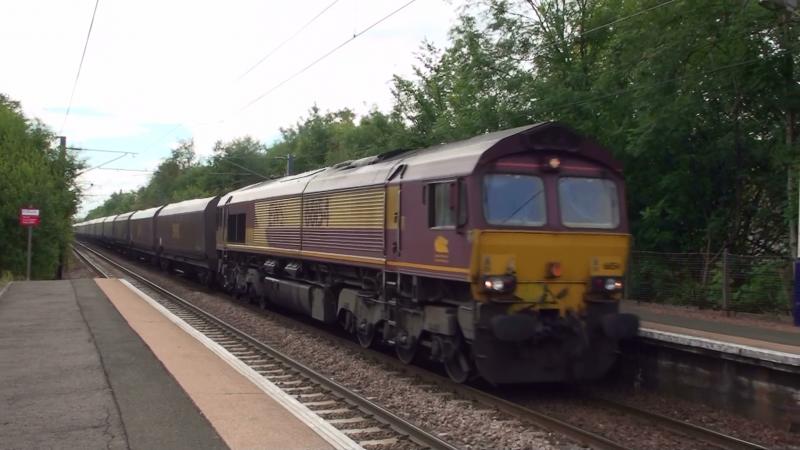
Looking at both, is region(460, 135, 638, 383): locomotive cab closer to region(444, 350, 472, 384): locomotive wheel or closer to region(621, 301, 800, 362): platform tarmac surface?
region(444, 350, 472, 384): locomotive wheel

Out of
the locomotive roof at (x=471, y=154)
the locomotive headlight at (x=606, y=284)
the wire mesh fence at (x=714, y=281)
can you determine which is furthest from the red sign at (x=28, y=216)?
the locomotive headlight at (x=606, y=284)

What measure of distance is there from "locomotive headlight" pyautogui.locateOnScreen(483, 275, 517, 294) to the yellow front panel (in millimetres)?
74

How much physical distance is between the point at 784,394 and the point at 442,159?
16.2ft

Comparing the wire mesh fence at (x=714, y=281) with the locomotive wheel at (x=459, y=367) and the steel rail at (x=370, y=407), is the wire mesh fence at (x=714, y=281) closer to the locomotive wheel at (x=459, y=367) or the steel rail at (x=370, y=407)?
the locomotive wheel at (x=459, y=367)

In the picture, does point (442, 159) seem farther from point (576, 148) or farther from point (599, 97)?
point (599, 97)

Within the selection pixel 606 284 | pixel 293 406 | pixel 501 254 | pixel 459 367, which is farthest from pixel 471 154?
pixel 293 406

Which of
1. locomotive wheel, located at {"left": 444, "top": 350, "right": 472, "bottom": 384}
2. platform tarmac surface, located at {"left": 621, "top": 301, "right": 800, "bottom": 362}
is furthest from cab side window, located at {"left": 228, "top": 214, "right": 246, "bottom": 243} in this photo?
locomotive wheel, located at {"left": 444, "top": 350, "right": 472, "bottom": 384}

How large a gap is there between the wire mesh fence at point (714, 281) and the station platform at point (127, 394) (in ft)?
39.3

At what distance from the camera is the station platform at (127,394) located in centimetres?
642

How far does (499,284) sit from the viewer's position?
8453 millimetres

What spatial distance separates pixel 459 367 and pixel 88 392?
14.9ft

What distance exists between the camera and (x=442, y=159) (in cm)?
969

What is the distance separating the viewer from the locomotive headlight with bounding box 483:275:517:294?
843 centimetres

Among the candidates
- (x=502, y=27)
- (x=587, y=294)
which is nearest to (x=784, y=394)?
(x=587, y=294)
